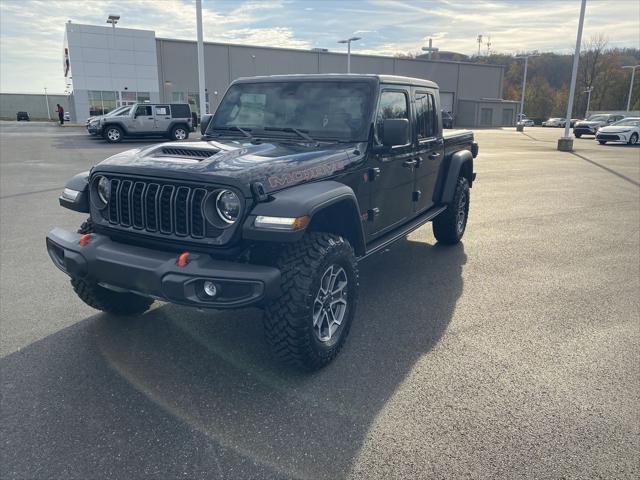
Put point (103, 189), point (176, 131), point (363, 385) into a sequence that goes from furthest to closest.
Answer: point (176, 131)
point (103, 189)
point (363, 385)

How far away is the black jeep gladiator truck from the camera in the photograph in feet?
9.95

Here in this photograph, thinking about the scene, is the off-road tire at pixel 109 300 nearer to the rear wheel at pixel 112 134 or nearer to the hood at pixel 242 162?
the hood at pixel 242 162

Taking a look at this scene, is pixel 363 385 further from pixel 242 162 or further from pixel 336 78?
pixel 336 78

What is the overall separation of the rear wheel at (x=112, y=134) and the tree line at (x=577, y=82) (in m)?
75.8

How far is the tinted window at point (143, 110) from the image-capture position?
79.7ft

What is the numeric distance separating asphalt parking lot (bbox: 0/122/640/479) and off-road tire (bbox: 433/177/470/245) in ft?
2.48

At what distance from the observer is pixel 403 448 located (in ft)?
8.99

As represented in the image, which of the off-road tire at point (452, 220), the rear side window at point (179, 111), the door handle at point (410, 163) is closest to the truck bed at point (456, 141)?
the off-road tire at point (452, 220)

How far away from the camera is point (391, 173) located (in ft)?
15.0

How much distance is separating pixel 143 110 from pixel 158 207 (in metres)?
23.2

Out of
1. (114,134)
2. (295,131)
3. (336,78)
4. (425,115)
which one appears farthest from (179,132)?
(295,131)

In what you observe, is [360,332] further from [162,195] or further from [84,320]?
[84,320]

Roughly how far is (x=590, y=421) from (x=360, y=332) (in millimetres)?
1760

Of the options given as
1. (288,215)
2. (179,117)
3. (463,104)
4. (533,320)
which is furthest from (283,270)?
(463,104)
